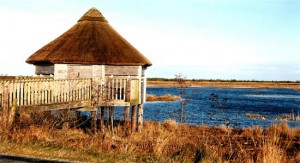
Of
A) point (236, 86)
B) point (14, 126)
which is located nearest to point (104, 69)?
point (14, 126)

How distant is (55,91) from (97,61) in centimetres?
407

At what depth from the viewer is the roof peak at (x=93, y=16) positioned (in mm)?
21953

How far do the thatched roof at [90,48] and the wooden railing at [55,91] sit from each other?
1302 mm

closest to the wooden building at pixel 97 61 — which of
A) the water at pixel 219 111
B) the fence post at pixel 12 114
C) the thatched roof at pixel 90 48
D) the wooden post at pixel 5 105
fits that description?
the thatched roof at pixel 90 48

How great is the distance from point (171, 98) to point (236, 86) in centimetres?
9192

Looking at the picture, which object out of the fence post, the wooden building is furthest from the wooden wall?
the fence post

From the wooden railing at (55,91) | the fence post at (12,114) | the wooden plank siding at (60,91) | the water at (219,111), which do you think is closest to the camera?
the fence post at (12,114)

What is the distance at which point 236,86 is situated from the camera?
14775cm

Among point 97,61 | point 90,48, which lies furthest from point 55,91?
point 90,48

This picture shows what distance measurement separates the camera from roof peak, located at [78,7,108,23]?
864 inches

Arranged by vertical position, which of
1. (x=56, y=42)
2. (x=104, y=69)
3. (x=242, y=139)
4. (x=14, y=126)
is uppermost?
(x=56, y=42)

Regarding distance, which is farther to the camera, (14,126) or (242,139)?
(242,139)

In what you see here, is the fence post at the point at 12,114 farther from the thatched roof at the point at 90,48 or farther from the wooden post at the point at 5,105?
the thatched roof at the point at 90,48

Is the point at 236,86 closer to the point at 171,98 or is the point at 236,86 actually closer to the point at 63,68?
the point at 171,98
